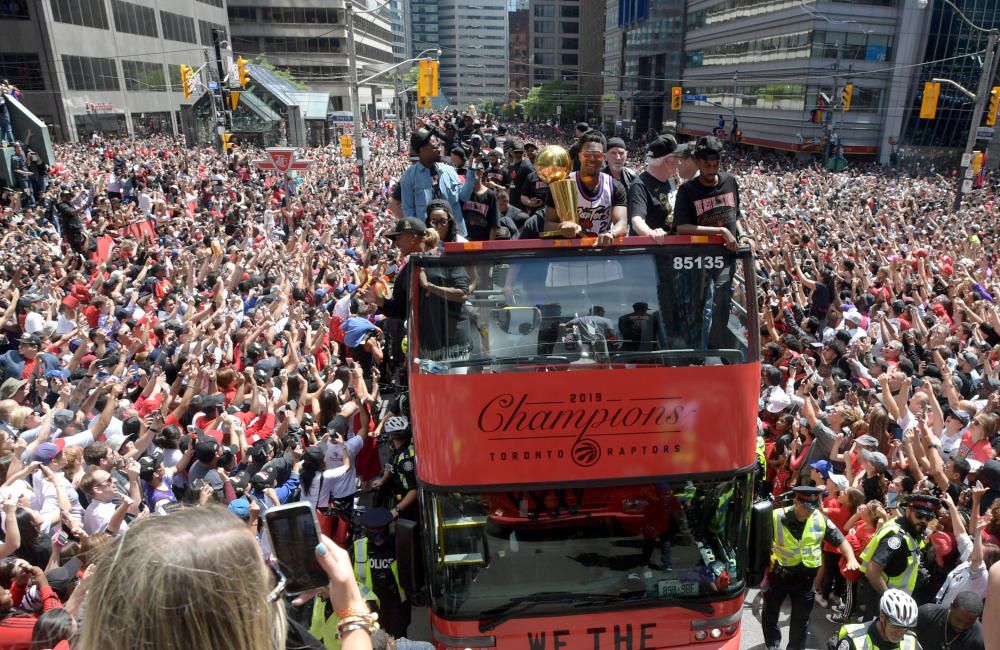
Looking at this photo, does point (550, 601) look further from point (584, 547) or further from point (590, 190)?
point (590, 190)

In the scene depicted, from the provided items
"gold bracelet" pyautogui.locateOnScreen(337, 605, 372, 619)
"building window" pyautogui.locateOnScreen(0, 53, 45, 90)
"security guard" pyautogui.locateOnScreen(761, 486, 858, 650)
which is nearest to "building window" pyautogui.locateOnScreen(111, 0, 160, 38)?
"building window" pyautogui.locateOnScreen(0, 53, 45, 90)

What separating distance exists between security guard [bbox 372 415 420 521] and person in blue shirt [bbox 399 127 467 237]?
221cm

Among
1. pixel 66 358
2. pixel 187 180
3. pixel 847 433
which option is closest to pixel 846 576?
pixel 847 433

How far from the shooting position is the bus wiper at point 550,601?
438 cm

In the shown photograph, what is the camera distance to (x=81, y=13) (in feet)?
147

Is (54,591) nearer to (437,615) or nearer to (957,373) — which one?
(437,615)

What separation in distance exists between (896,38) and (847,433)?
51607mm

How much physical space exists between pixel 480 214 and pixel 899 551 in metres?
4.95

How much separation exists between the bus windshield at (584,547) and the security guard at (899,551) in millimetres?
1563

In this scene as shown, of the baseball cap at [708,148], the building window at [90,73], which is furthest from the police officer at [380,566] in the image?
the building window at [90,73]

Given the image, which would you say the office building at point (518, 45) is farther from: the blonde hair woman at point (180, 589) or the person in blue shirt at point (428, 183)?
the blonde hair woman at point (180, 589)

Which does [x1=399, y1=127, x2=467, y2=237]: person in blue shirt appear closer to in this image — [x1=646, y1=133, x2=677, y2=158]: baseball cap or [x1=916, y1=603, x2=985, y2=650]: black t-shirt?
[x1=646, y1=133, x2=677, y2=158]: baseball cap

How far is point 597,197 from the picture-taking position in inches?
227

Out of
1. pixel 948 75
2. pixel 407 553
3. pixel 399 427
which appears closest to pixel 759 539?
pixel 407 553
